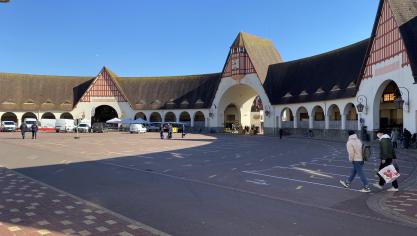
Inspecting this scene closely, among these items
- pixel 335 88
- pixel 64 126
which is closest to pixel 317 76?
pixel 335 88

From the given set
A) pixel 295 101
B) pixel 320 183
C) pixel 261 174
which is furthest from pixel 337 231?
pixel 295 101

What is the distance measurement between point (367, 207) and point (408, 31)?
81.0ft

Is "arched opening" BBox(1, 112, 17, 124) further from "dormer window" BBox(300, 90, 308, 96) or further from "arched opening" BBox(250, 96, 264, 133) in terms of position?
"dormer window" BBox(300, 90, 308, 96)

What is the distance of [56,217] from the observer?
737cm

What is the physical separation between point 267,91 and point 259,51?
9.83 meters

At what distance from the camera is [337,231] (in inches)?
270

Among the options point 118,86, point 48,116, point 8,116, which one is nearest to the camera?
point 8,116

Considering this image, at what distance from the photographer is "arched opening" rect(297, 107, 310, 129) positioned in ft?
163

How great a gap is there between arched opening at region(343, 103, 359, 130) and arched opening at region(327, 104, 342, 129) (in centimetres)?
114

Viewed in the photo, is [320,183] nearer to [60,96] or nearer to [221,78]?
[221,78]

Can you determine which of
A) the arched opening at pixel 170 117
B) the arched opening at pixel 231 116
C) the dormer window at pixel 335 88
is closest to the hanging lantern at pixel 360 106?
the dormer window at pixel 335 88

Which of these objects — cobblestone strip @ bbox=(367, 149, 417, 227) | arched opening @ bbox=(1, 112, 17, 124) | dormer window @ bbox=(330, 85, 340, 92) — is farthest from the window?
arched opening @ bbox=(1, 112, 17, 124)

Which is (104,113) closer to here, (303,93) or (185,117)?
(185,117)

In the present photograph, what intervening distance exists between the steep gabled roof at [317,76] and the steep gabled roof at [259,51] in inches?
57.6
